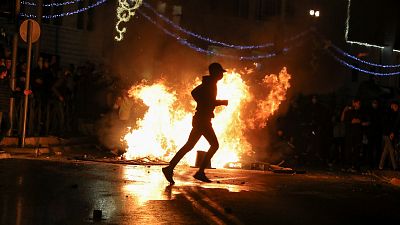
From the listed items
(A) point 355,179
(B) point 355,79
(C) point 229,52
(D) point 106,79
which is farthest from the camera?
(B) point 355,79

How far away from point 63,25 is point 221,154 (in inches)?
398

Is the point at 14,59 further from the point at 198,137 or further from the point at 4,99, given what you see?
the point at 198,137

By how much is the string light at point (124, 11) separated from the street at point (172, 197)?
11083 mm

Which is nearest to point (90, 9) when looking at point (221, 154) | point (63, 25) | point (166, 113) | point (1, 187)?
point (63, 25)

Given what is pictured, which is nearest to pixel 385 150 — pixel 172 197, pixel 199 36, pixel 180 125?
pixel 180 125

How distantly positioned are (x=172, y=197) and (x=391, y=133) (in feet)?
29.4

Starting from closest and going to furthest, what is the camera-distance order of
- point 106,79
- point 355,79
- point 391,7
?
1. point 106,79
2. point 355,79
3. point 391,7

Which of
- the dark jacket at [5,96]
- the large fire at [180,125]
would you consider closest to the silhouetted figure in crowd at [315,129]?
the large fire at [180,125]

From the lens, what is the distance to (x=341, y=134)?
16859mm

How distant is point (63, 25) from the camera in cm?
2184

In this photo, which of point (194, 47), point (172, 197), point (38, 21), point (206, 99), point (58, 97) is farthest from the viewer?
point (194, 47)

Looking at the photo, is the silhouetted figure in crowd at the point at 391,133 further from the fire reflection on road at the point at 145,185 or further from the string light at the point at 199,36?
the string light at the point at 199,36

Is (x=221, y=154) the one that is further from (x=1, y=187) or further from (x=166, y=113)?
(x=1, y=187)

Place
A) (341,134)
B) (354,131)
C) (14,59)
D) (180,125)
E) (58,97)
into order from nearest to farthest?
(14,59)
(180,125)
(58,97)
(354,131)
(341,134)
